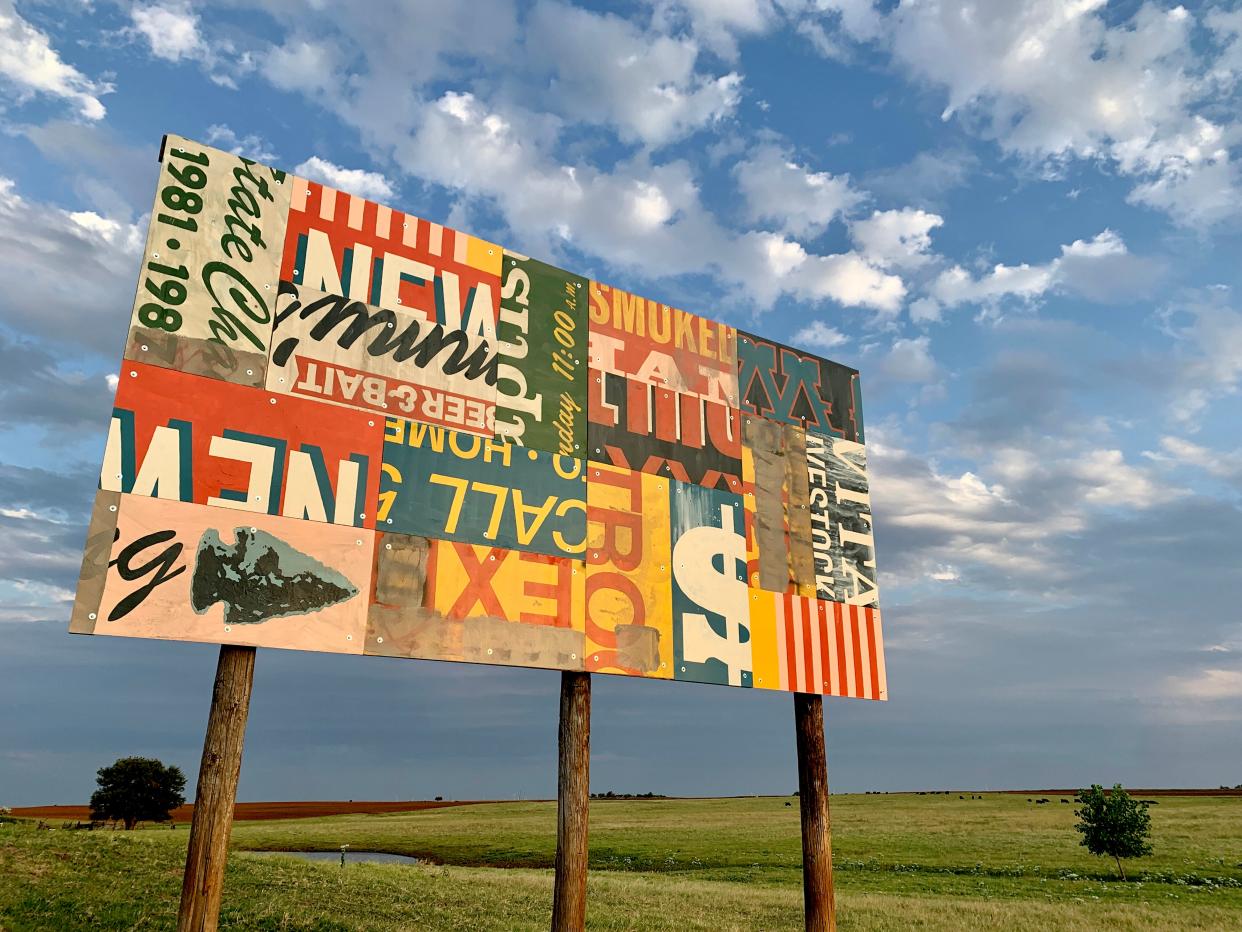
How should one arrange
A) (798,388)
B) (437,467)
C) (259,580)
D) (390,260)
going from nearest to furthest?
(259,580) → (437,467) → (390,260) → (798,388)

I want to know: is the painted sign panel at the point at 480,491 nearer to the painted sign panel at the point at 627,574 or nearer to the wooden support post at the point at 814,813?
the painted sign panel at the point at 627,574

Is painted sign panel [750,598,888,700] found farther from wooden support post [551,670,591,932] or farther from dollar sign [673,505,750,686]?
wooden support post [551,670,591,932]

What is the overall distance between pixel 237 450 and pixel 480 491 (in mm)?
3092

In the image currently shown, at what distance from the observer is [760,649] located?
14023 millimetres

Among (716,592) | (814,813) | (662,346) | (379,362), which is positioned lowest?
(814,813)

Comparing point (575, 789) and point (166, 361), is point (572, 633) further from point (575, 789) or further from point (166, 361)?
point (166, 361)

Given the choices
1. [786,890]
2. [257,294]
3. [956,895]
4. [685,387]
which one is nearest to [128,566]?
[257,294]

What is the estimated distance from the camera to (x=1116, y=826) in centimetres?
3812

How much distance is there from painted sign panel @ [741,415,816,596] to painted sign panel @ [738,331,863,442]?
380mm

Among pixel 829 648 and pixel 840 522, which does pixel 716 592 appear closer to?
pixel 829 648

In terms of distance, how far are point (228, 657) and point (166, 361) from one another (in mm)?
3383

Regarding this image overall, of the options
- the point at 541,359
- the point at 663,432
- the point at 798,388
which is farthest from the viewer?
the point at 798,388

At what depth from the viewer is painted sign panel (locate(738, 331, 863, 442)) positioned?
15602 millimetres

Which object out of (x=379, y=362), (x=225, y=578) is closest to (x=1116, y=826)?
(x=379, y=362)
